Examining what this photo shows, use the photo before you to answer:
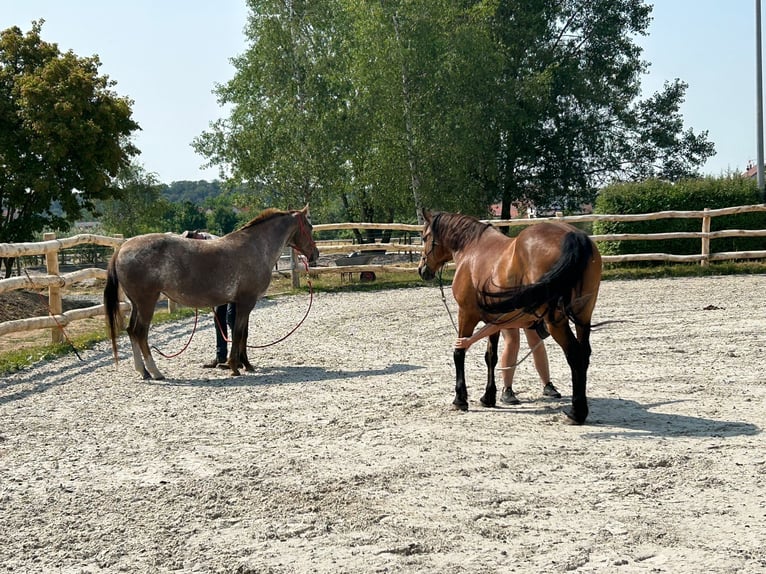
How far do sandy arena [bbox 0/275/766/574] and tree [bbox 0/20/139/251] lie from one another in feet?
55.1

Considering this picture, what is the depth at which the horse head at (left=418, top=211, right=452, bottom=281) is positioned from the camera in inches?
289

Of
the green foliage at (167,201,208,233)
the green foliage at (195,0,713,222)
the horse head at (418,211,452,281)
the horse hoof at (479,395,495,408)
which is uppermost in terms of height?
the green foliage at (195,0,713,222)

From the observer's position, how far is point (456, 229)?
23.3 ft

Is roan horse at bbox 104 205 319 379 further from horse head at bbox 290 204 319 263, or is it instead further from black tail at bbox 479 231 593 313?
black tail at bbox 479 231 593 313

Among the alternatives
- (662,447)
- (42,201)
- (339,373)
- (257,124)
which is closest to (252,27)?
(257,124)

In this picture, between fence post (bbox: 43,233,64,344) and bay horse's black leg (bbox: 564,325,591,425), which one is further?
fence post (bbox: 43,233,64,344)

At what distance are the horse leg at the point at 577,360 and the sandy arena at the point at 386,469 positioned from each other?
12 cm

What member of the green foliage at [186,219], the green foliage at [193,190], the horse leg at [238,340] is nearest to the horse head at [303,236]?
the horse leg at [238,340]

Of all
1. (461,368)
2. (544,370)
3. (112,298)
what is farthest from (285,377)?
(544,370)

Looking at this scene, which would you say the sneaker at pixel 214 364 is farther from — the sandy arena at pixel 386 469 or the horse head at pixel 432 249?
the horse head at pixel 432 249

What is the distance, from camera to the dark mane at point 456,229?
22.7ft

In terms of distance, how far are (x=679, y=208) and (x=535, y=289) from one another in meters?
15.5

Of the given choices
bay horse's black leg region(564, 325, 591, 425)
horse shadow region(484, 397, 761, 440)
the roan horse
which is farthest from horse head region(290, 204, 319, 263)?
bay horse's black leg region(564, 325, 591, 425)

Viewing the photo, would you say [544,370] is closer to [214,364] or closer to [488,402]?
[488,402]
